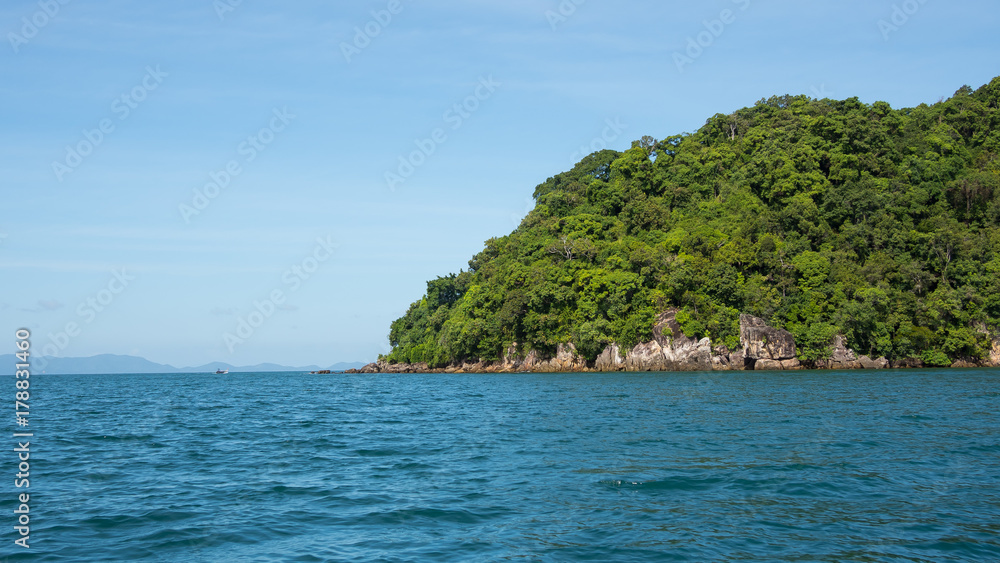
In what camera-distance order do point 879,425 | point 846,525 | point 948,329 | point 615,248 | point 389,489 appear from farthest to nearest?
point 615,248 < point 948,329 < point 879,425 < point 389,489 < point 846,525

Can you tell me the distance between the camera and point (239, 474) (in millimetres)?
15953

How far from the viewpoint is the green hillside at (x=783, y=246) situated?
70.6m

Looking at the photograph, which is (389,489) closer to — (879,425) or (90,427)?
(879,425)

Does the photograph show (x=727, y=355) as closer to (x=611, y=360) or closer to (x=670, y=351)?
(x=670, y=351)

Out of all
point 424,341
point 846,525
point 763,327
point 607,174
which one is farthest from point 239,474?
point 607,174

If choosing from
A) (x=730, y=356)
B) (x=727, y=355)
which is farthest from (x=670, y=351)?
(x=730, y=356)

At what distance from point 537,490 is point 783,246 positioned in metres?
73.7

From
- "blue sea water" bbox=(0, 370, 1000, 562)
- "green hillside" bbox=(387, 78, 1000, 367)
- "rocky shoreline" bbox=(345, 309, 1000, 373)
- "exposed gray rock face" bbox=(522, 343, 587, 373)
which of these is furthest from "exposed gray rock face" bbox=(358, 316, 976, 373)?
"blue sea water" bbox=(0, 370, 1000, 562)

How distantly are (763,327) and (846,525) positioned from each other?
6563 centimetres

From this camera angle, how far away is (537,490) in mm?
13570

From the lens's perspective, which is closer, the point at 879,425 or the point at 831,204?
the point at 879,425

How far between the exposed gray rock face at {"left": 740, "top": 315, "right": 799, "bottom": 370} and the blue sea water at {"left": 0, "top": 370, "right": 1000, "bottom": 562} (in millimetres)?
46626

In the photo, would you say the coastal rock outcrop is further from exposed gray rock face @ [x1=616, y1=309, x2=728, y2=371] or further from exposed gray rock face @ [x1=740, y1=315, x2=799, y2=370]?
exposed gray rock face @ [x1=740, y1=315, x2=799, y2=370]

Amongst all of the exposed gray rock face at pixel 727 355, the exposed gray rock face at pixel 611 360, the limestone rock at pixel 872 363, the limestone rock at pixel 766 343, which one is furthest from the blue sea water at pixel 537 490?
the exposed gray rock face at pixel 611 360
